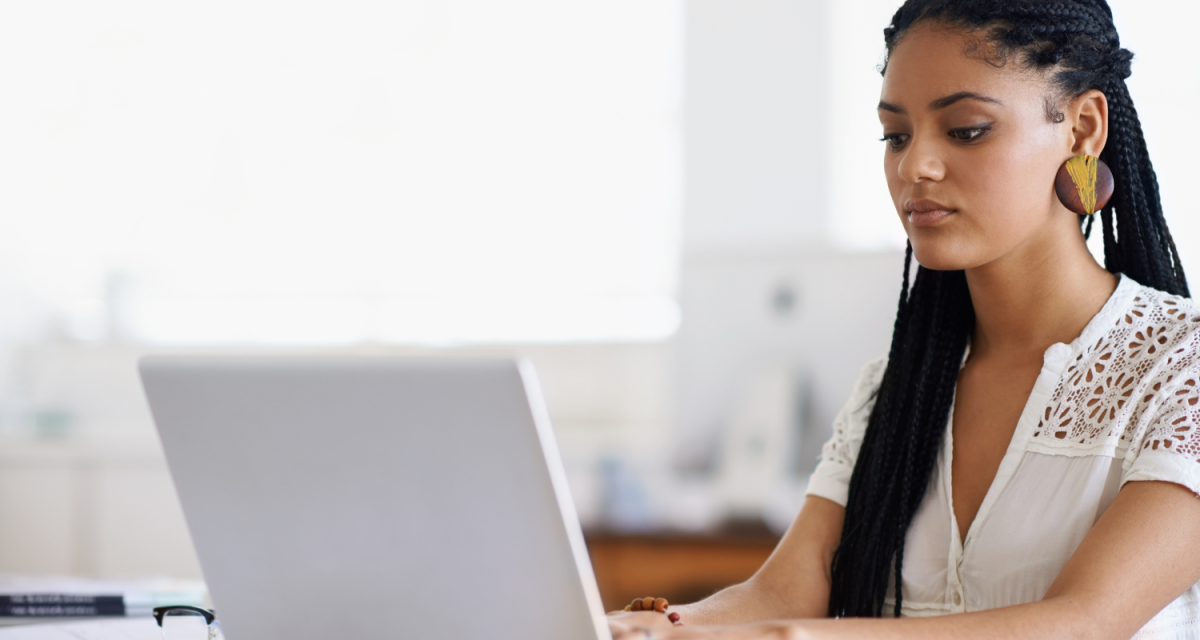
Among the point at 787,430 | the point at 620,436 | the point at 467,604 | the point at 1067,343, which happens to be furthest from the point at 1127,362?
the point at 620,436

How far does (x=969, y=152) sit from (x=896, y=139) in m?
0.11

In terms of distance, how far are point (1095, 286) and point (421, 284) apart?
2.78m

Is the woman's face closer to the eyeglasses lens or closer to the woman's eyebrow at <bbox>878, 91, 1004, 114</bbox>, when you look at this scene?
the woman's eyebrow at <bbox>878, 91, 1004, 114</bbox>

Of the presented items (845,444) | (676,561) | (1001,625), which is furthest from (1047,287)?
(676,561)

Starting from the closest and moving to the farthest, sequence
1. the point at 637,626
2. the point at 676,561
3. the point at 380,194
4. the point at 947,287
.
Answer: the point at 637,626 < the point at 947,287 < the point at 676,561 < the point at 380,194

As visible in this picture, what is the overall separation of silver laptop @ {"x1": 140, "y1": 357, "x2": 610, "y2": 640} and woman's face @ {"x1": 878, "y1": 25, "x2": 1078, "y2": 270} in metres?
0.61

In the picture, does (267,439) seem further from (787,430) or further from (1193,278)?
(1193,278)

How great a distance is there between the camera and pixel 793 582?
1.25 metres

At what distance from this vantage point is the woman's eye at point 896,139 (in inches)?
45.8

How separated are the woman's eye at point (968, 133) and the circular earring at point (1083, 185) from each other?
0.10m

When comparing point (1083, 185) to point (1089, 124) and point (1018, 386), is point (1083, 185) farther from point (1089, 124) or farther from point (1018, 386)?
point (1018, 386)

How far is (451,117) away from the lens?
3.65 meters

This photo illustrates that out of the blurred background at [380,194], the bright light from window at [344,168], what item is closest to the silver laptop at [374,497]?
the blurred background at [380,194]

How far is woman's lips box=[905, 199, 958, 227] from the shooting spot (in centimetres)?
111
